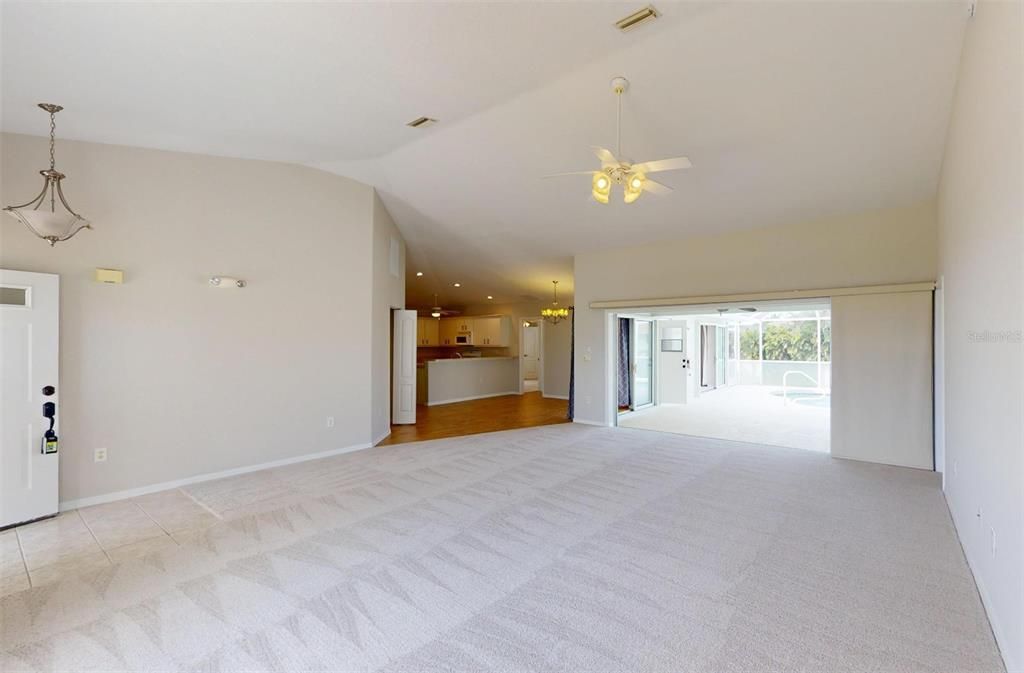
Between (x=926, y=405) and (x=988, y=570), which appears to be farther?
(x=926, y=405)

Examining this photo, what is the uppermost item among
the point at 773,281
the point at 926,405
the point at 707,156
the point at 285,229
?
the point at 707,156

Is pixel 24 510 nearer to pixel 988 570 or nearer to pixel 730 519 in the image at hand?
pixel 730 519

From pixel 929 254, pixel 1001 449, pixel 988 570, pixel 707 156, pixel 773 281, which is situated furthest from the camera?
pixel 773 281

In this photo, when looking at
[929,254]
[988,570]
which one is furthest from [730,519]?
[929,254]

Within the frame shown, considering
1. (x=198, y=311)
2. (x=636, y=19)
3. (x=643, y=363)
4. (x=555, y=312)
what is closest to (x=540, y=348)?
(x=555, y=312)

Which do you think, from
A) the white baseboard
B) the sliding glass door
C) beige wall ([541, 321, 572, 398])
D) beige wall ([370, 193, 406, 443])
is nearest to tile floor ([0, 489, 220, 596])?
beige wall ([370, 193, 406, 443])

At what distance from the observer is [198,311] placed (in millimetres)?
4418

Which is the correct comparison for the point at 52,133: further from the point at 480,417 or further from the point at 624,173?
the point at 480,417

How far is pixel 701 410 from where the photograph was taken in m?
9.09

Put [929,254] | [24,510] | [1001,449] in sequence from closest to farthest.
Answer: [1001,449] → [24,510] → [929,254]

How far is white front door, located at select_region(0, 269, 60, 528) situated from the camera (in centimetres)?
333

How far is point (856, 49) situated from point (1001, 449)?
2.76m

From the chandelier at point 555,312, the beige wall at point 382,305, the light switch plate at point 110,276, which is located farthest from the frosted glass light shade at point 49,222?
the chandelier at point 555,312

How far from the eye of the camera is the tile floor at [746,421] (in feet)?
21.2
